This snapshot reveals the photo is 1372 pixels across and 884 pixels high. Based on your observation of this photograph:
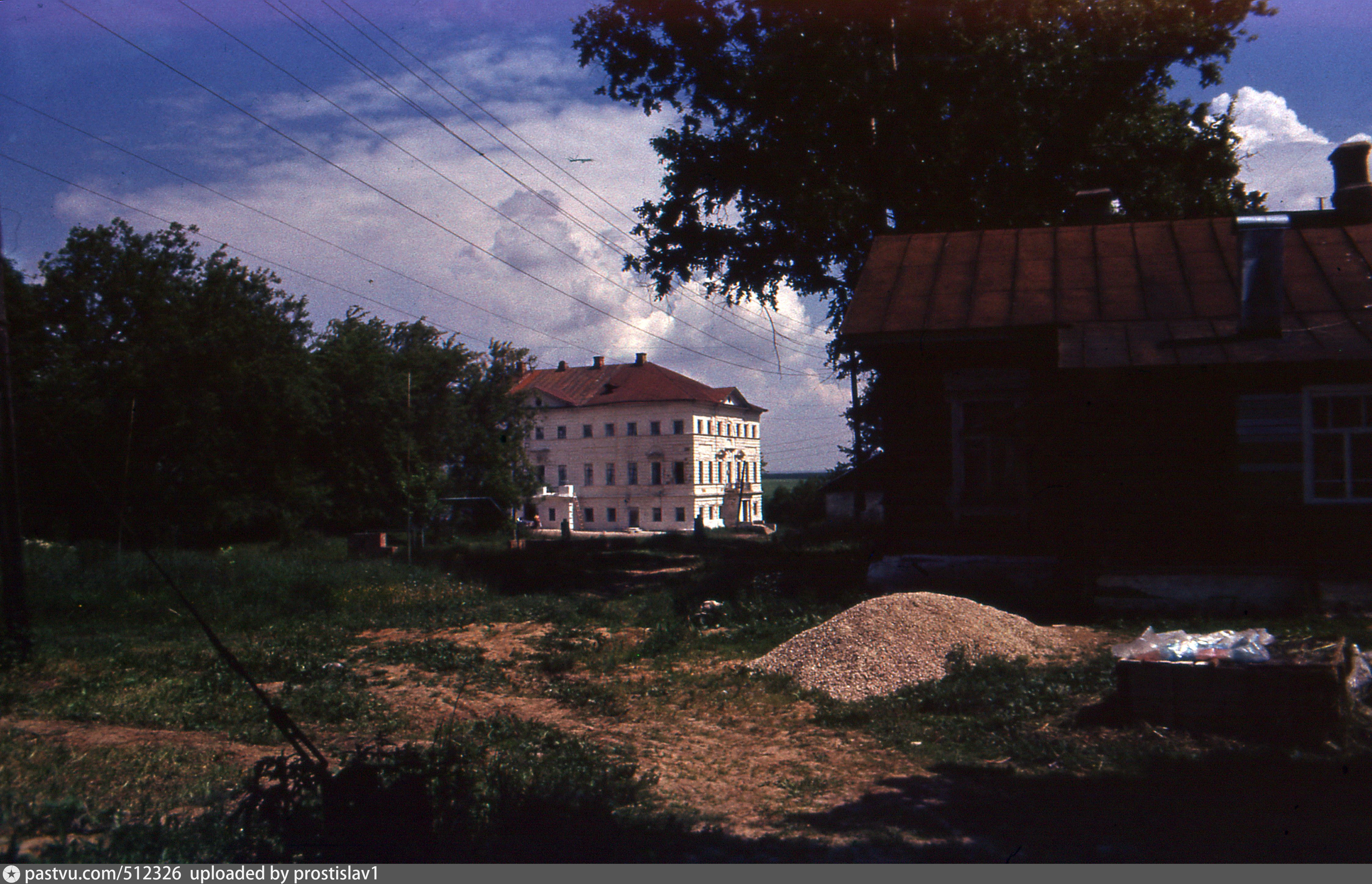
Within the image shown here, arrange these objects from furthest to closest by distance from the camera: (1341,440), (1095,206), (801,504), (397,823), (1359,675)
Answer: (801,504) < (1095,206) < (1341,440) < (1359,675) < (397,823)

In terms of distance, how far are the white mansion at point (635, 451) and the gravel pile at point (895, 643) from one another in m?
62.4

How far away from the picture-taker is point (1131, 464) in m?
12.7

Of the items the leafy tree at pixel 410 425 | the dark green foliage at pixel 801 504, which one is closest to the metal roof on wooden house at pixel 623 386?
the dark green foliage at pixel 801 504

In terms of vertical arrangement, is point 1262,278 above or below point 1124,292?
below

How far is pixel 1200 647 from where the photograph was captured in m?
7.68

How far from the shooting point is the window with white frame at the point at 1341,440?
1170 cm

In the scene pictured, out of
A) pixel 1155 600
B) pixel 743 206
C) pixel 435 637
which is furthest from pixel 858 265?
pixel 435 637

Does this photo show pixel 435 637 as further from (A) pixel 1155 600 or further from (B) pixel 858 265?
(B) pixel 858 265

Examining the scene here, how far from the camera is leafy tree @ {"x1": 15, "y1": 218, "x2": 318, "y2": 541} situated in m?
33.9

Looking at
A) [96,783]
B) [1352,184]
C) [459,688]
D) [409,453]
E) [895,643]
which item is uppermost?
[1352,184]

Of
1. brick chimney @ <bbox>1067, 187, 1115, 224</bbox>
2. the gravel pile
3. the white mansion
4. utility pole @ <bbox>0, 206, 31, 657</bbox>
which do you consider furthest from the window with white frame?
the white mansion

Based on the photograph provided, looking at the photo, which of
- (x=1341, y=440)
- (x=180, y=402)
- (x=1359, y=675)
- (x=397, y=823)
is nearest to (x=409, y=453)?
(x=180, y=402)

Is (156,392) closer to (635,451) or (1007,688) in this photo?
→ (1007,688)

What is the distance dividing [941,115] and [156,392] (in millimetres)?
28260
